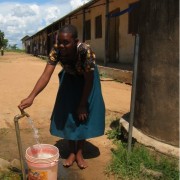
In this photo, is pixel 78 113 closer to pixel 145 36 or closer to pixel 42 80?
pixel 42 80

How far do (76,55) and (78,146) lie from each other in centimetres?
110

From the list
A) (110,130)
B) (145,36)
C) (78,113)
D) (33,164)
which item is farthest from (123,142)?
(33,164)

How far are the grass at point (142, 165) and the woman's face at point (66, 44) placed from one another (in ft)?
4.32

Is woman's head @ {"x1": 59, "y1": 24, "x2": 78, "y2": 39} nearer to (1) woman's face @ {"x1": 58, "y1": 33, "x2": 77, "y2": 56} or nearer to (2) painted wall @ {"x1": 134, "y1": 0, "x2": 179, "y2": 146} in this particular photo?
(1) woman's face @ {"x1": 58, "y1": 33, "x2": 77, "y2": 56}

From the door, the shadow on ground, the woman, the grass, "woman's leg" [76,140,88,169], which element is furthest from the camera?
the door

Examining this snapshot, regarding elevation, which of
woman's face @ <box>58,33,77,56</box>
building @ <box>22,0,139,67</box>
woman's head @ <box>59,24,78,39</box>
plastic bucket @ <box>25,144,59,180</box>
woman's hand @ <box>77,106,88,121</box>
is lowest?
plastic bucket @ <box>25,144,59,180</box>

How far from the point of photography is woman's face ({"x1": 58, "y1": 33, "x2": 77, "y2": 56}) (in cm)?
306

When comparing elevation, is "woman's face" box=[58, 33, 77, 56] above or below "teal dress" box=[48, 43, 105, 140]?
above

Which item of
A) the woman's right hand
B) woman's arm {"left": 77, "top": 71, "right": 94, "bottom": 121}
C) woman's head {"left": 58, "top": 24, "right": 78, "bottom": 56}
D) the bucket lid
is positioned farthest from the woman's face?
the bucket lid

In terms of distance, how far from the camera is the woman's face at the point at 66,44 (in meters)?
3.06

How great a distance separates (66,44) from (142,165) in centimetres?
146

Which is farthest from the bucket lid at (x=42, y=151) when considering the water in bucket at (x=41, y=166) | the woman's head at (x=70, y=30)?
the woman's head at (x=70, y=30)

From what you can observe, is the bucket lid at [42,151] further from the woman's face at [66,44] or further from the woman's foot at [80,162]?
the woman's face at [66,44]

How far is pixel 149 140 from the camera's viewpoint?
376 cm
